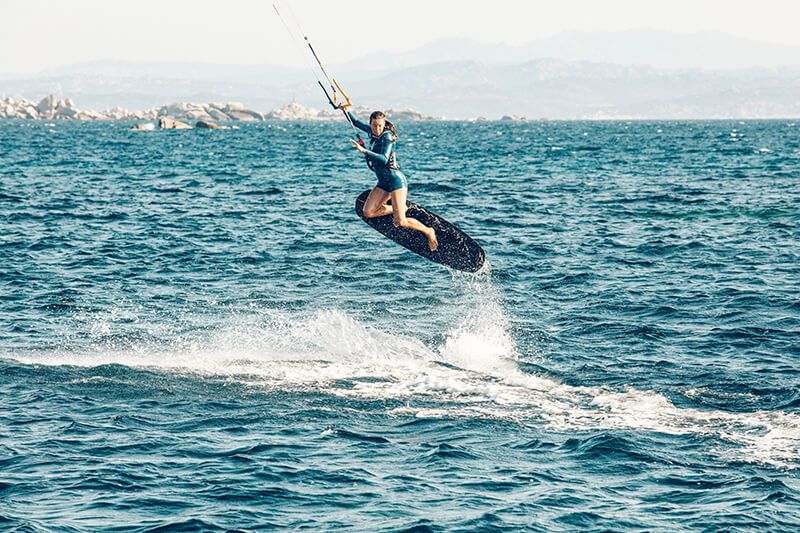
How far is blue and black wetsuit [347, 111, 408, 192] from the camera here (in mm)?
19188

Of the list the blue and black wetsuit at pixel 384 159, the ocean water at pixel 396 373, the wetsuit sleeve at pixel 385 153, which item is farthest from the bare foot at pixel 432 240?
the wetsuit sleeve at pixel 385 153

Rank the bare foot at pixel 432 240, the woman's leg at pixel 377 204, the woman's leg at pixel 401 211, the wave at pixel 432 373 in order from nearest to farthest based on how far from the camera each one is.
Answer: the wave at pixel 432 373 → the woman's leg at pixel 401 211 → the woman's leg at pixel 377 204 → the bare foot at pixel 432 240

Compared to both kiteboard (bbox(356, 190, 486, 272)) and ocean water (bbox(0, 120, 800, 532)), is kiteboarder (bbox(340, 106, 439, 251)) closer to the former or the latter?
kiteboard (bbox(356, 190, 486, 272))

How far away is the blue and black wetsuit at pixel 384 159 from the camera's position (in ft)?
63.0

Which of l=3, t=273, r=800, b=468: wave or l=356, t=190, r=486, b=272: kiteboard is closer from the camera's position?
l=3, t=273, r=800, b=468: wave

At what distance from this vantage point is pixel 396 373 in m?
19.3

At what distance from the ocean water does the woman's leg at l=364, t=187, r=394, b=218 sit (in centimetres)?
315

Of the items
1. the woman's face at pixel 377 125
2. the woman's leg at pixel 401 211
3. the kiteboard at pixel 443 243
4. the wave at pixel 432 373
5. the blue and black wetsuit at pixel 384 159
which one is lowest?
the wave at pixel 432 373

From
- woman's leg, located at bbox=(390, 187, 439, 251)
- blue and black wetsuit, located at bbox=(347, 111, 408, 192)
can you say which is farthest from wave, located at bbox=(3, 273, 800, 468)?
blue and black wetsuit, located at bbox=(347, 111, 408, 192)

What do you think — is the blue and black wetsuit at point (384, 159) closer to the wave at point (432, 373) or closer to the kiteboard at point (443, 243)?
the kiteboard at point (443, 243)

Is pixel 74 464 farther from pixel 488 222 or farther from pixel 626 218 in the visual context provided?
pixel 626 218

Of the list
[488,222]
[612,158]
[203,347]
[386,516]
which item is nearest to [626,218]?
[488,222]

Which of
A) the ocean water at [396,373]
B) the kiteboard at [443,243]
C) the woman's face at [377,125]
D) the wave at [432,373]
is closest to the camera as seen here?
the ocean water at [396,373]

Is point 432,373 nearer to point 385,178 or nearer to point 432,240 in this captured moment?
point 432,240
